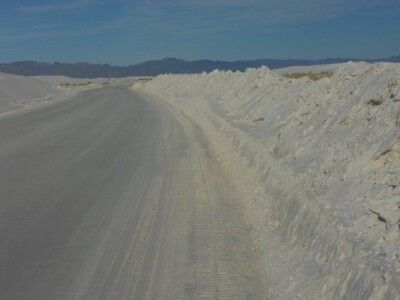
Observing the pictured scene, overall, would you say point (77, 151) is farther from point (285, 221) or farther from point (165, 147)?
point (285, 221)

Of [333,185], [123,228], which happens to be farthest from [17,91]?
[333,185]

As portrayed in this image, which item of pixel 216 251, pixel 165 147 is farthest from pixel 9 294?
pixel 165 147

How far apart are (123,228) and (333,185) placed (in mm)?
3158

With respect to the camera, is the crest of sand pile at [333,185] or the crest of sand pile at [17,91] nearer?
the crest of sand pile at [333,185]

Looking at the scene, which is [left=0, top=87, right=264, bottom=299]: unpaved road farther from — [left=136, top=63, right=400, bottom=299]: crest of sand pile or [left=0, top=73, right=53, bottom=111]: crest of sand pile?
[left=0, top=73, right=53, bottom=111]: crest of sand pile

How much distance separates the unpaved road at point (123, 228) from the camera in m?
6.72

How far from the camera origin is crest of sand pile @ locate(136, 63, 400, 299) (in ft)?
19.1

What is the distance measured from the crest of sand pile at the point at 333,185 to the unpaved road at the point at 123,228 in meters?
0.52

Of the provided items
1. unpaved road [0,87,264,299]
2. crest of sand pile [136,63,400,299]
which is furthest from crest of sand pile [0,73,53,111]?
crest of sand pile [136,63,400,299]

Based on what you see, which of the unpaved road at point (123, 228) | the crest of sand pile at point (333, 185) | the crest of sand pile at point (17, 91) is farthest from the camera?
the crest of sand pile at point (17, 91)

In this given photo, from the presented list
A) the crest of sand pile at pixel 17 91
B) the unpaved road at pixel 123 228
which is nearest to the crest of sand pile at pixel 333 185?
the unpaved road at pixel 123 228

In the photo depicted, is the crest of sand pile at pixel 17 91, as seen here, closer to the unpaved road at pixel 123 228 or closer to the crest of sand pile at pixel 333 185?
the unpaved road at pixel 123 228

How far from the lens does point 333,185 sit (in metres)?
7.89

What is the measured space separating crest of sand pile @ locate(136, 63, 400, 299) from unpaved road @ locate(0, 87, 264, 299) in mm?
521
